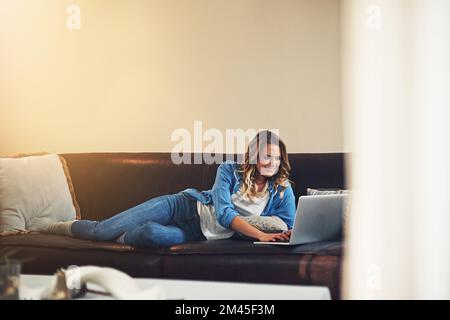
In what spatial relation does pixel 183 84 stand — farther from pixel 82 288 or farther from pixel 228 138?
pixel 82 288

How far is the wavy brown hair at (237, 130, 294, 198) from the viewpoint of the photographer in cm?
271

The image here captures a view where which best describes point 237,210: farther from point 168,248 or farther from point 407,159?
point 407,159

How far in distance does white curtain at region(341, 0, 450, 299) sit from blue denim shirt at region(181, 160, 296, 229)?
594mm

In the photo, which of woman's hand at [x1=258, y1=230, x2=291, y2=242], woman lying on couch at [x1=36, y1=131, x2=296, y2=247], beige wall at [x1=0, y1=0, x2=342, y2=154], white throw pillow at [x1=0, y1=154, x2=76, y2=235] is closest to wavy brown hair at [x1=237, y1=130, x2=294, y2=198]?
woman lying on couch at [x1=36, y1=131, x2=296, y2=247]

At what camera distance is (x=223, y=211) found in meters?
2.60

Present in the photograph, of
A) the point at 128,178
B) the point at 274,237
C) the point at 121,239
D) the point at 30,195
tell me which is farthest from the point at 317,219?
the point at 30,195

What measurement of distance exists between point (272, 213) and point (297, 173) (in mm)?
260

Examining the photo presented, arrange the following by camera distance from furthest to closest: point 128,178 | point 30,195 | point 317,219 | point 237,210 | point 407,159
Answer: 1. point 128,178
2. point 30,195
3. point 237,210
4. point 317,219
5. point 407,159

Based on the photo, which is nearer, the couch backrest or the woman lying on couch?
the woman lying on couch

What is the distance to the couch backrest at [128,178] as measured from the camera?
9.64ft

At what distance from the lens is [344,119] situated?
3143 mm

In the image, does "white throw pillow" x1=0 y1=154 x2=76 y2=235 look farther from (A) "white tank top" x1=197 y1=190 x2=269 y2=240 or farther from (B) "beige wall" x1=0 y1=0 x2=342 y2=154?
(A) "white tank top" x1=197 y1=190 x2=269 y2=240

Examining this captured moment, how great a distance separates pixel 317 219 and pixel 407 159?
1.81ft
